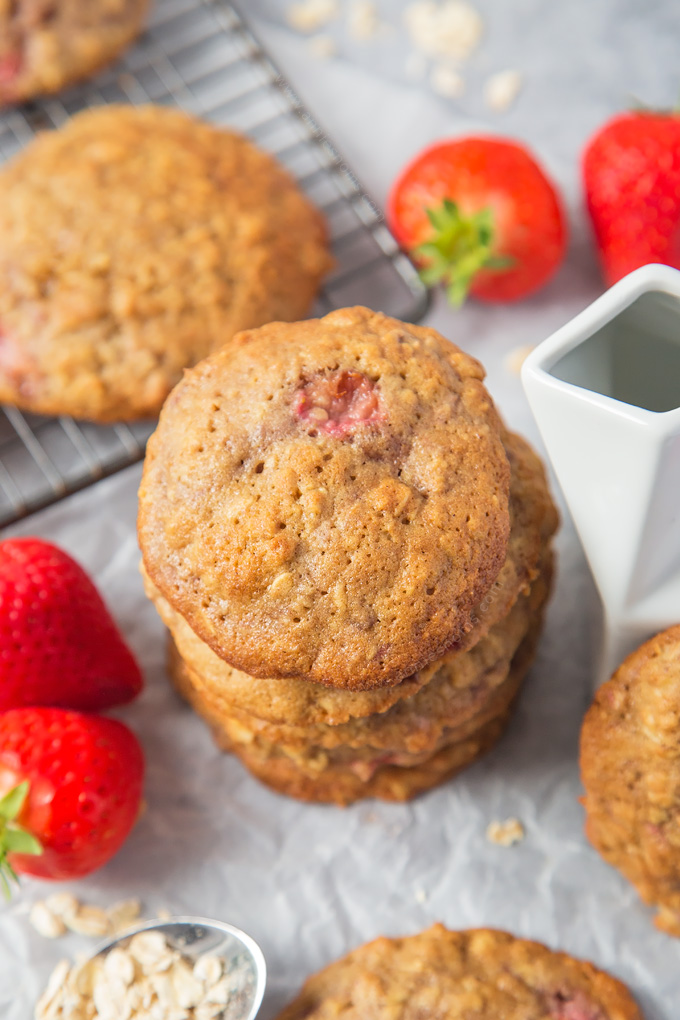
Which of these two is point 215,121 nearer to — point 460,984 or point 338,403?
point 338,403

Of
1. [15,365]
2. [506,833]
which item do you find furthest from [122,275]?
[506,833]

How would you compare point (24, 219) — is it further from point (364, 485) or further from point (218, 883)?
point (218, 883)

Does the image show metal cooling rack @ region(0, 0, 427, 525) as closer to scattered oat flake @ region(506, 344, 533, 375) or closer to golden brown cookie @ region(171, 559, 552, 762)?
scattered oat flake @ region(506, 344, 533, 375)

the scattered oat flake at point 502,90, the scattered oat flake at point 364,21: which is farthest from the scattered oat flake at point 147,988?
the scattered oat flake at point 364,21

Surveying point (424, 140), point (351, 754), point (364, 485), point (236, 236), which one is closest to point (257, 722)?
point (351, 754)

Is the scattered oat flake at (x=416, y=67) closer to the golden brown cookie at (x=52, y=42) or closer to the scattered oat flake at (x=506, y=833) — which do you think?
the golden brown cookie at (x=52, y=42)
